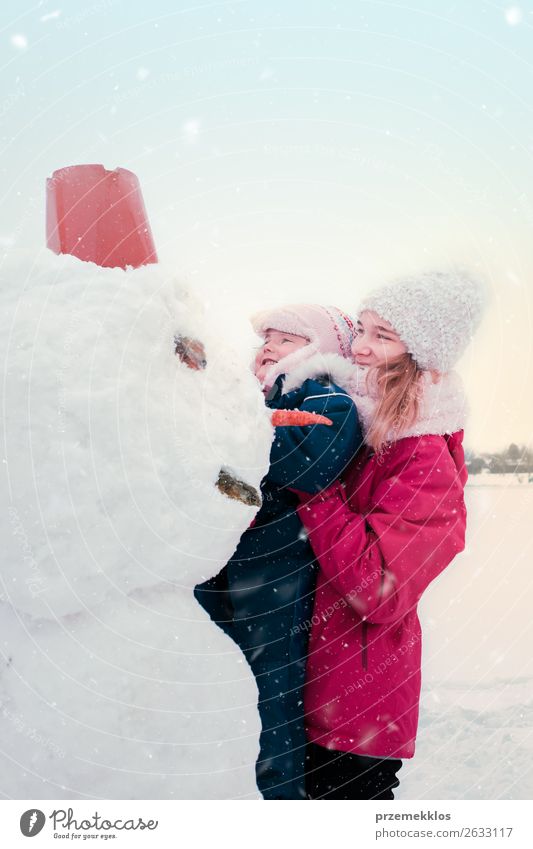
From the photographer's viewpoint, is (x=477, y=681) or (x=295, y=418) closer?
(x=295, y=418)

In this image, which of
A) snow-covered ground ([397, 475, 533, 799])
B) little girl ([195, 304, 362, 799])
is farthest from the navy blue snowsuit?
snow-covered ground ([397, 475, 533, 799])

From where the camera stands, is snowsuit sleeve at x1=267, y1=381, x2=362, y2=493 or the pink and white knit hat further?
the pink and white knit hat

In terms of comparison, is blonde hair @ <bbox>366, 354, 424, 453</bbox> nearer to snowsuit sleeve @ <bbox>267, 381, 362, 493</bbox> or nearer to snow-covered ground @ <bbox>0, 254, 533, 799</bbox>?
snowsuit sleeve @ <bbox>267, 381, 362, 493</bbox>

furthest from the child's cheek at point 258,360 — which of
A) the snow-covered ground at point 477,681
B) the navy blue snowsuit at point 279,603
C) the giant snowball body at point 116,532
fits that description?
the snow-covered ground at point 477,681

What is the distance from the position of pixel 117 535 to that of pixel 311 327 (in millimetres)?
595

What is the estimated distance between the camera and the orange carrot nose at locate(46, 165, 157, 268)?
1.13 meters

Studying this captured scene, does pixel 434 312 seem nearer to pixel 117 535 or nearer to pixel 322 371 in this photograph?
pixel 322 371

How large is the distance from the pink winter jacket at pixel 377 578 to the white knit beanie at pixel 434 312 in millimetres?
172

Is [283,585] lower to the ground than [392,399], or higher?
lower

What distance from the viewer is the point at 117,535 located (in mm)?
1013

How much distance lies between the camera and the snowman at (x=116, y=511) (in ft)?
3.26

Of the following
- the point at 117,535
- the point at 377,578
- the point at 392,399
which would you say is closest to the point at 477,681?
the point at 377,578
